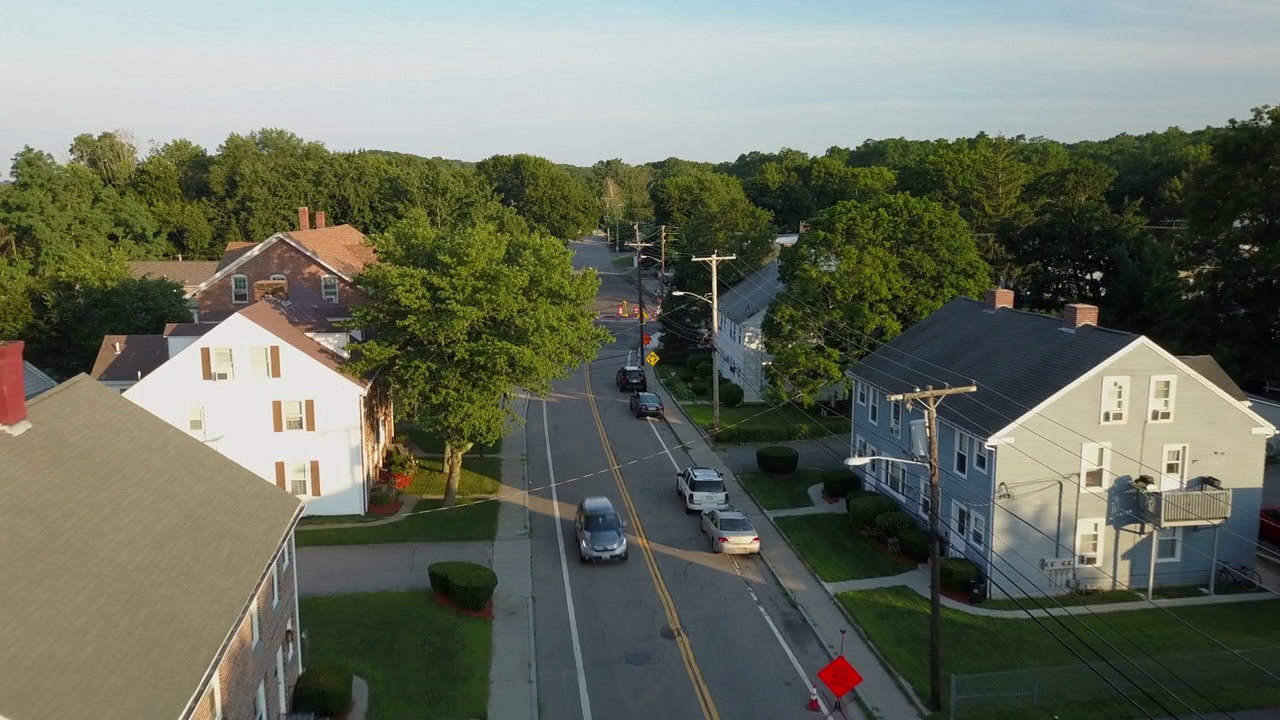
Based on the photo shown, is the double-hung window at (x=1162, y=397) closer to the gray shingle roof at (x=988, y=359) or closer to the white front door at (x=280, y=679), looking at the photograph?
the gray shingle roof at (x=988, y=359)

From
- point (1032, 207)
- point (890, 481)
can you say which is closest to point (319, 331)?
point (890, 481)

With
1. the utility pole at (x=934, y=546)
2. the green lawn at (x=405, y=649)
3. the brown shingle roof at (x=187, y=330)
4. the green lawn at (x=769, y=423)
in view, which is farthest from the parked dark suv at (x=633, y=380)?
the utility pole at (x=934, y=546)

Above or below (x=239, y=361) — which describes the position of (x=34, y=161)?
above

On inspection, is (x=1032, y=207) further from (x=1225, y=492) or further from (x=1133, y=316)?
(x=1225, y=492)

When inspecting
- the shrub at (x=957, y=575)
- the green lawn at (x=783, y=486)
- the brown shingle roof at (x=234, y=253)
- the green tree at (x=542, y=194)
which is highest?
the green tree at (x=542, y=194)

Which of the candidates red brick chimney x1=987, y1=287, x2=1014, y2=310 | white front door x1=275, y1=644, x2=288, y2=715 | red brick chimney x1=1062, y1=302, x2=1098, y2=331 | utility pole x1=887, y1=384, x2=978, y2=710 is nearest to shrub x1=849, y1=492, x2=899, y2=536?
red brick chimney x1=1062, y1=302, x2=1098, y2=331

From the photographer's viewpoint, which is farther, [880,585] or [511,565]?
[511,565]
